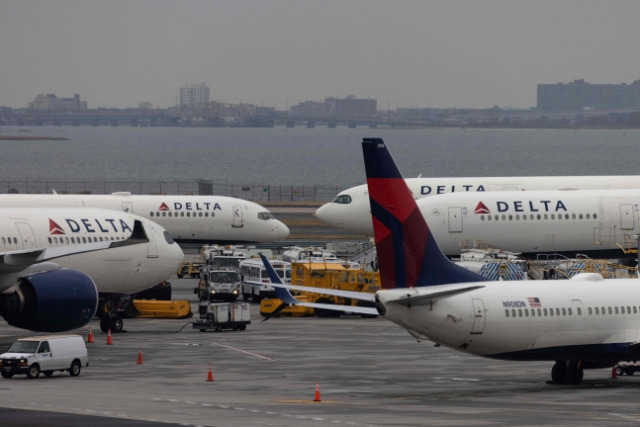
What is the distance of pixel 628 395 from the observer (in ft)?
131

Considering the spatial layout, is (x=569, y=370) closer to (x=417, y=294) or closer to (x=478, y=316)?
(x=478, y=316)

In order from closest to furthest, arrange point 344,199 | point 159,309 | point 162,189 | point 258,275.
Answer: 1. point 159,309
2. point 258,275
3. point 344,199
4. point 162,189

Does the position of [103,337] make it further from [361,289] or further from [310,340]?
[361,289]

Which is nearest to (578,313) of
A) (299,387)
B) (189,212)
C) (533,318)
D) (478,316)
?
(533,318)

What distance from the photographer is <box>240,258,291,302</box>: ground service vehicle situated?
74.6 meters

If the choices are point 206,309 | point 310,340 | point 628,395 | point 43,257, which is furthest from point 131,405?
point 206,309

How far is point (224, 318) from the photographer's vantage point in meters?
60.4

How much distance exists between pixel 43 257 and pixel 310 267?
27.0m

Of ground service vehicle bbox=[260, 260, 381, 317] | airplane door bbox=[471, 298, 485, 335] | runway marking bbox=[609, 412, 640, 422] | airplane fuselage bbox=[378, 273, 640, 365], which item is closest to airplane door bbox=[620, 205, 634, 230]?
ground service vehicle bbox=[260, 260, 381, 317]

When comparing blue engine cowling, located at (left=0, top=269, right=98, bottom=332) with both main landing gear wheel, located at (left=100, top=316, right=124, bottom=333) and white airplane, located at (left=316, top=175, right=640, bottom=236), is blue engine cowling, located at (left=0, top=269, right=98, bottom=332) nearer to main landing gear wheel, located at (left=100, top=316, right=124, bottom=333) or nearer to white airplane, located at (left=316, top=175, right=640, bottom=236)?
main landing gear wheel, located at (left=100, top=316, right=124, bottom=333)

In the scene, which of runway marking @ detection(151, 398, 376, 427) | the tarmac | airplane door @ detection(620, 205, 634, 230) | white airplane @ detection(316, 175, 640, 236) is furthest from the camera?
white airplane @ detection(316, 175, 640, 236)

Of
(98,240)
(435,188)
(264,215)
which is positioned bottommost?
(98,240)

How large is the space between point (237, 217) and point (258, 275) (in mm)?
10804

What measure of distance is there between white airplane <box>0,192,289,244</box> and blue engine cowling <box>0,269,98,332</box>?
35671mm
